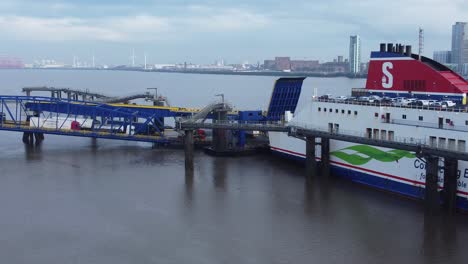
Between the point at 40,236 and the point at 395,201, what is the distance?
1468 cm

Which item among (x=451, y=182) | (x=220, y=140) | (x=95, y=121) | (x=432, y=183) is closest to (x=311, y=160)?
(x=432, y=183)

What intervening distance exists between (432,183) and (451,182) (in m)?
0.93

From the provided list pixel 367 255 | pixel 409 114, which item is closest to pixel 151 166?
pixel 409 114

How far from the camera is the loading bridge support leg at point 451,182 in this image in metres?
22.0

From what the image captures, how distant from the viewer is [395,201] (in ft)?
79.0

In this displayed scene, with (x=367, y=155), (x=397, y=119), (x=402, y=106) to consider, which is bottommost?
(x=367, y=155)

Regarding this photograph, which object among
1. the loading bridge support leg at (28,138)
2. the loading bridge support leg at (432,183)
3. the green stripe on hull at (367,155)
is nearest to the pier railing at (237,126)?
the green stripe on hull at (367,155)

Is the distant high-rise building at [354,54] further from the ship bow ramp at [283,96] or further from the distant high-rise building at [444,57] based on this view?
the ship bow ramp at [283,96]

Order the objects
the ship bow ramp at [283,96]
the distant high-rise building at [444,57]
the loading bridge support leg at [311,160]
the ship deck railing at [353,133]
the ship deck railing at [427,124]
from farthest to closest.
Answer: the distant high-rise building at [444,57], the ship bow ramp at [283,96], the loading bridge support leg at [311,160], the ship deck railing at [353,133], the ship deck railing at [427,124]

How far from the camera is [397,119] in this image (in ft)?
83.3

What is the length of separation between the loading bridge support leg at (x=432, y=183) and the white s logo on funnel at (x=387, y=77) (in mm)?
7651

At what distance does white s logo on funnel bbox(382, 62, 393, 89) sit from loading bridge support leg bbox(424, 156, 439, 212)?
7.65m

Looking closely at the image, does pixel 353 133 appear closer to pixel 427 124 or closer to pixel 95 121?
pixel 427 124

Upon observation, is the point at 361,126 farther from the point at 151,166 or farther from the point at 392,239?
the point at 151,166
